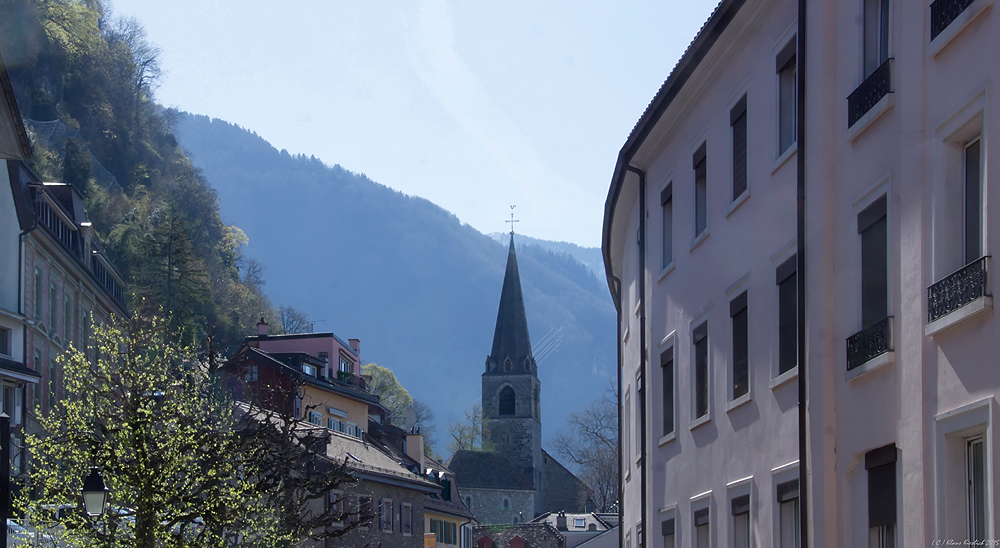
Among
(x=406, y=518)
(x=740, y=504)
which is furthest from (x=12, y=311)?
(x=740, y=504)

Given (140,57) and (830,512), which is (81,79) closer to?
(140,57)

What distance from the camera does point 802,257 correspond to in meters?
12.9

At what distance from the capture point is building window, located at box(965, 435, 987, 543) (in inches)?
354

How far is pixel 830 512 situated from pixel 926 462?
225cm

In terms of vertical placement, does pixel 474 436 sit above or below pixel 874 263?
above

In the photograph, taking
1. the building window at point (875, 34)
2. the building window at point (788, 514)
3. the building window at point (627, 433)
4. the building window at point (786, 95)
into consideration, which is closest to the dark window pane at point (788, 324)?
the building window at point (788, 514)

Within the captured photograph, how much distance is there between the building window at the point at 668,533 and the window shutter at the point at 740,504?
3768 millimetres

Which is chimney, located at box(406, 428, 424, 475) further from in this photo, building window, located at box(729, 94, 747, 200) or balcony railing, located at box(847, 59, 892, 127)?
balcony railing, located at box(847, 59, 892, 127)

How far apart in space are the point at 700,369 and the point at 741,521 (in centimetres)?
294

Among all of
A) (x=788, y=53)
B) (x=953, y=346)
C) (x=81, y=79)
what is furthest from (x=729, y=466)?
(x=81, y=79)

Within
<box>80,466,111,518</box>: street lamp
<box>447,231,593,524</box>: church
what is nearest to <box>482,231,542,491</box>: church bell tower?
<box>447,231,593,524</box>: church

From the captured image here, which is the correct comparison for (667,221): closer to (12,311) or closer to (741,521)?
(741,521)

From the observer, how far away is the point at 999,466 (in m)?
8.54

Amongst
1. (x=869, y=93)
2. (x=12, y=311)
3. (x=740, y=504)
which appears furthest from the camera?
(x=12, y=311)
